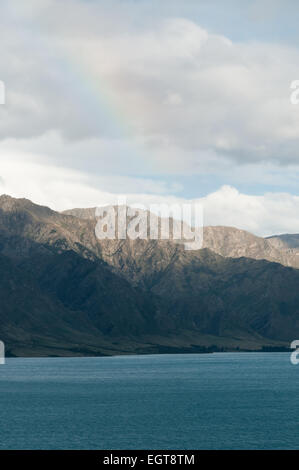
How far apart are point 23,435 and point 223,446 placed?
1810 inches

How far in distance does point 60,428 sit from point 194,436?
34.1m
